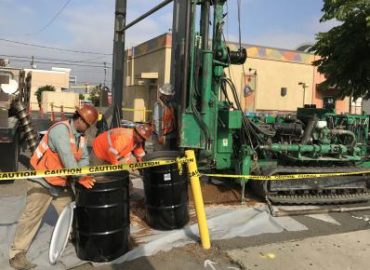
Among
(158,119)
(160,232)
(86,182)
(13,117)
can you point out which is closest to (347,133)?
(158,119)

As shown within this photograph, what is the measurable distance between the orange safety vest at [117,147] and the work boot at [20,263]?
181cm

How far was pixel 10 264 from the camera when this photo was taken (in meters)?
5.09

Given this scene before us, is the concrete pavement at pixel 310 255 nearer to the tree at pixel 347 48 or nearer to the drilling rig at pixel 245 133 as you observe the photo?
the drilling rig at pixel 245 133

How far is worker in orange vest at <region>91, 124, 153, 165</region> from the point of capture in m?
6.45

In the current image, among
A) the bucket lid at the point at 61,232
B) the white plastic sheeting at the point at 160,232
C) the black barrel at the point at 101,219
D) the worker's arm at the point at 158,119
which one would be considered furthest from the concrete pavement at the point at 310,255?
the worker's arm at the point at 158,119

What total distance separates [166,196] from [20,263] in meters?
1.97

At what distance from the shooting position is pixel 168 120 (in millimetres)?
8336

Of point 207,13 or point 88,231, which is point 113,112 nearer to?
point 207,13

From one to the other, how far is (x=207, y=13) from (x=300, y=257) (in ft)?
13.2

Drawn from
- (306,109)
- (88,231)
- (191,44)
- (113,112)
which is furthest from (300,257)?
(113,112)

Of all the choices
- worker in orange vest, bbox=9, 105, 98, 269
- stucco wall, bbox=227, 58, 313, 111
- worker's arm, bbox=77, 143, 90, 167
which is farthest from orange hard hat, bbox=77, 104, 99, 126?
stucco wall, bbox=227, 58, 313, 111

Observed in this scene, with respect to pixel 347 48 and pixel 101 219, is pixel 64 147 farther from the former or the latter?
pixel 347 48

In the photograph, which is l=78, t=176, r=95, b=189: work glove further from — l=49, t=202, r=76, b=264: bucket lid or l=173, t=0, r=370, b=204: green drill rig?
l=173, t=0, r=370, b=204: green drill rig

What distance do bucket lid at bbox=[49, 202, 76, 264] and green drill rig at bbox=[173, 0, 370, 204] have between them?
2.68 metres
